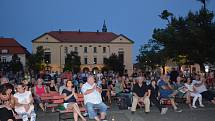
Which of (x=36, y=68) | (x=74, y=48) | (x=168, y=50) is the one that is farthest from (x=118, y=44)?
(x=168, y=50)

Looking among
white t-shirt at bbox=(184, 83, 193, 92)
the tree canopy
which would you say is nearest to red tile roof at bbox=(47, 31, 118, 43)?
the tree canopy

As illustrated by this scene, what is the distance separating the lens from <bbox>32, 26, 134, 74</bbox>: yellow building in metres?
116

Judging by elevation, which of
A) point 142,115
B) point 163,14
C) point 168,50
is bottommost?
point 142,115

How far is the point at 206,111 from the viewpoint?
1602cm

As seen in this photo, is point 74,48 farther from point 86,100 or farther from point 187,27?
point 86,100

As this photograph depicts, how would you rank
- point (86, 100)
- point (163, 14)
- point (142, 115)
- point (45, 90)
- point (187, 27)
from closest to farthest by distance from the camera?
1. point (86, 100)
2. point (142, 115)
3. point (45, 90)
4. point (187, 27)
5. point (163, 14)

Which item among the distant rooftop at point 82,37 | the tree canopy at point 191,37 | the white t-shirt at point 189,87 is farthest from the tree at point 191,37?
the distant rooftop at point 82,37

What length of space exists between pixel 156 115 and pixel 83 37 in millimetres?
108704

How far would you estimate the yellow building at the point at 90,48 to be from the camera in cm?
11631

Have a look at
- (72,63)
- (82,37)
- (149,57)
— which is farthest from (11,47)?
(149,57)

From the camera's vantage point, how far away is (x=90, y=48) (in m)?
122

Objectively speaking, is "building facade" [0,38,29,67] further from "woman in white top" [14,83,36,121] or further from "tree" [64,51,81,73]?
"woman in white top" [14,83,36,121]

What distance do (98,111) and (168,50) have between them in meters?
24.0

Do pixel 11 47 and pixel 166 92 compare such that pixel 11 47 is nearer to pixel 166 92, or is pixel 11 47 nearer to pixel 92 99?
pixel 166 92
